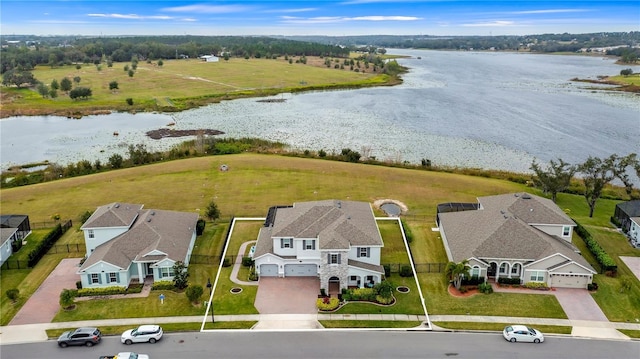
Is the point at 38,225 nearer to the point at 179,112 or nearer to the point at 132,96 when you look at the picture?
the point at 179,112

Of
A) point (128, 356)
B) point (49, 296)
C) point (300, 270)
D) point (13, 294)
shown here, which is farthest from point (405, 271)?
point (13, 294)

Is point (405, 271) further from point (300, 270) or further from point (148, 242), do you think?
point (148, 242)

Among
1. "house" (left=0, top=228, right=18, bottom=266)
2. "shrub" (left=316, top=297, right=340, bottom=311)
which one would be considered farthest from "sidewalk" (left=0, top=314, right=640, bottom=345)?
"house" (left=0, top=228, right=18, bottom=266)

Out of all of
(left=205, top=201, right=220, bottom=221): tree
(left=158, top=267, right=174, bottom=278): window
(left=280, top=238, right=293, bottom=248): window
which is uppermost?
(left=280, top=238, right=293, bottom=248): window

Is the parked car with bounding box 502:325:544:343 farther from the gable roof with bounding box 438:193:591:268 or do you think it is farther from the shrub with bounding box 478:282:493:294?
the gable roof with bounding box 438:193:591:268

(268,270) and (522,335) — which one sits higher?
(268,270)

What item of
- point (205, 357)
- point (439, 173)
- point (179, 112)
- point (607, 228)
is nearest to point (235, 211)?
point (205, 357)
